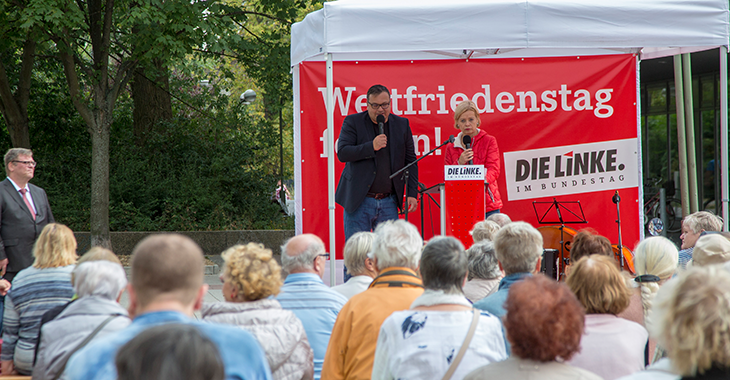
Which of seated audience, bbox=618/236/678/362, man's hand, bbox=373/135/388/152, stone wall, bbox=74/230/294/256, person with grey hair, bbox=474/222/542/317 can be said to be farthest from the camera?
stone wall, bbox=74/230/294/256

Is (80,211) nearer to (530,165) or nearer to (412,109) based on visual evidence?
(412,109)

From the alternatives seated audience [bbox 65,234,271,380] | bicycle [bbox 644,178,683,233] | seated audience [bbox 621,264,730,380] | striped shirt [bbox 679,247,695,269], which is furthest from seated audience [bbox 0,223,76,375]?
bicycle [bbox 644,178,683,233]

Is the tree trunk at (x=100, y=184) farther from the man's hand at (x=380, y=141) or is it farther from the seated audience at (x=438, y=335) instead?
the seated audience at (x=438, y=335)

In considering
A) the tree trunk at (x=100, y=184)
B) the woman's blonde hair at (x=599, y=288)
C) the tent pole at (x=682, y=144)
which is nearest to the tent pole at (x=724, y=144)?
the tent pole at (x=682, y=144)

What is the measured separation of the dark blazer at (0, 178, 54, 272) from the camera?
540cm

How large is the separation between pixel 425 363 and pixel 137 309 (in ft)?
3.53

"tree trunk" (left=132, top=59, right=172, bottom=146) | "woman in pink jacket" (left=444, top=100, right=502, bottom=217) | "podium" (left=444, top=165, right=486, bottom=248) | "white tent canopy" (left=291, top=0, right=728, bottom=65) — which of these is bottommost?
"podium" (left=444, top=165, right=486, bottom=248)

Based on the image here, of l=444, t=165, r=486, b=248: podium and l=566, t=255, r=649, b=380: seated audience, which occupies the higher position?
l=444, t=165, r=486, b=248: podium

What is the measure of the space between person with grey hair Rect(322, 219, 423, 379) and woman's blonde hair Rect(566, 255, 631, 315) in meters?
0.66

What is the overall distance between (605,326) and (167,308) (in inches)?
64.9

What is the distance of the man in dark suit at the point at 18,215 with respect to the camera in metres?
5.40

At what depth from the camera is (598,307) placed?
2.49 metres

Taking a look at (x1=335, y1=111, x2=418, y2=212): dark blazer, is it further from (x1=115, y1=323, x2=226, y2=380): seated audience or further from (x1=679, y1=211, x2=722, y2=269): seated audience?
(x1=115, y1=323, x2=226, y2=380): seated audience

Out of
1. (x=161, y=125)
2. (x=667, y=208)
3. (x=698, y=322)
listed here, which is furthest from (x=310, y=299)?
(x=667, y=208)
